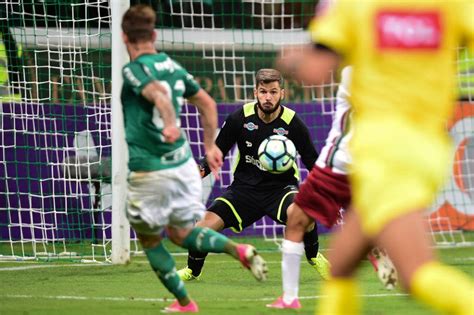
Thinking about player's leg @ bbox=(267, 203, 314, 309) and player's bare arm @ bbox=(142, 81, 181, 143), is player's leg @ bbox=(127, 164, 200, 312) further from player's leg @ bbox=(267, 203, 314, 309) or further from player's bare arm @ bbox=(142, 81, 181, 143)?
player's leg @ bbox=(267, 203, 314, 309)

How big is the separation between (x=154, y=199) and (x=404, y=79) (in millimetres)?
2610

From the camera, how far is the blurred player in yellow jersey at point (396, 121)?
433 centimetres

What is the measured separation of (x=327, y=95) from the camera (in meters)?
15.2

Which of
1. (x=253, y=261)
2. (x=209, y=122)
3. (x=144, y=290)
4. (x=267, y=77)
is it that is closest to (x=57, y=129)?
(x=267, y=77)

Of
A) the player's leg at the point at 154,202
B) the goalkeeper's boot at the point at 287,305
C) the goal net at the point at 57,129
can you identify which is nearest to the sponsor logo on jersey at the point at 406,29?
the player's leg at the point at 154,202

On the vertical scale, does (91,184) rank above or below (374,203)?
below

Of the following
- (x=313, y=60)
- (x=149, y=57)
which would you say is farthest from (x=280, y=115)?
(x=313, y=60)

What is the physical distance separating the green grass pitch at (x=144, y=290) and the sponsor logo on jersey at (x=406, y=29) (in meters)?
3.08

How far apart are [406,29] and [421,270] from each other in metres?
0.98

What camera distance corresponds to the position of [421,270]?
429 cm

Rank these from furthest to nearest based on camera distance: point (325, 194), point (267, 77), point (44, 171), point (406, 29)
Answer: point (44, 171) → point (267, 77) → point (325, 194) → point (406, 29)

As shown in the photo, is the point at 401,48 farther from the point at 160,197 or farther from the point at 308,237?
the point at 308,237

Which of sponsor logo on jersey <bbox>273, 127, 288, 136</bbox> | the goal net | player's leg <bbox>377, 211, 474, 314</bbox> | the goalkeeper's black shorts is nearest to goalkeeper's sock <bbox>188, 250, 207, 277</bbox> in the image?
the goalkeeper's black shorts

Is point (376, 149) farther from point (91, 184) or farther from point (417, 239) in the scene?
point (91, 184)
